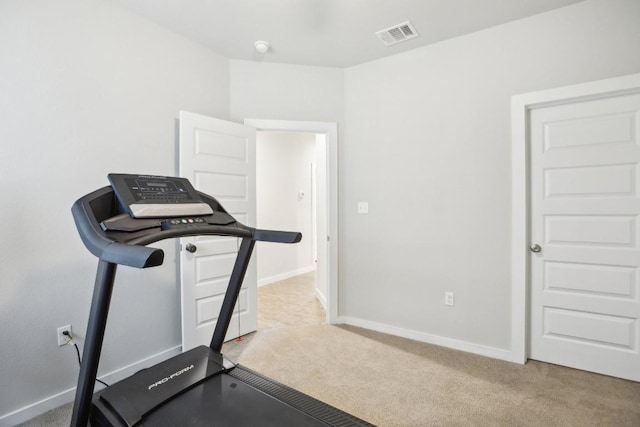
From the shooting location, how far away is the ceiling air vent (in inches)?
101

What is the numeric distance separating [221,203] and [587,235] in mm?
2858

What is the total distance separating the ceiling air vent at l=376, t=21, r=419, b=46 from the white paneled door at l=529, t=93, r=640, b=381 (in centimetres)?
117

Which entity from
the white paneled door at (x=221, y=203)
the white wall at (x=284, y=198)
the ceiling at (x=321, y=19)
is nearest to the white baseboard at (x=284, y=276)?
the white wall at (x=284, y=198)

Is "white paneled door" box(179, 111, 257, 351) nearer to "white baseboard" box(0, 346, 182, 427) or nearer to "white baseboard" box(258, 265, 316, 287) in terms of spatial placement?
"white baseboard" box(0, 346, 182, 427)

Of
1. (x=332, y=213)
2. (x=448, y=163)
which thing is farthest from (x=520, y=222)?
(x=332, y=213)

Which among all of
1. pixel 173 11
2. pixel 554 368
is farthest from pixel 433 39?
pixel 554 368

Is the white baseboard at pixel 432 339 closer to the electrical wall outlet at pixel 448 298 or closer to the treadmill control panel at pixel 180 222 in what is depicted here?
the electrical wall outlet at pixel 448 298

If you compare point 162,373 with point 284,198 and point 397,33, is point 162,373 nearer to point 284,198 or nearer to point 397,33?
point 397,33

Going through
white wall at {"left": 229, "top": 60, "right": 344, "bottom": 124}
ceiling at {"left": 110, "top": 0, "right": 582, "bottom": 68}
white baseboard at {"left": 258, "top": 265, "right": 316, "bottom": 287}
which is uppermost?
ceiling at {"left": 110, "top": 0, "right": 582, "bottom": 68}

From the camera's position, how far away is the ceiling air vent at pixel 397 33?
8.45 feet

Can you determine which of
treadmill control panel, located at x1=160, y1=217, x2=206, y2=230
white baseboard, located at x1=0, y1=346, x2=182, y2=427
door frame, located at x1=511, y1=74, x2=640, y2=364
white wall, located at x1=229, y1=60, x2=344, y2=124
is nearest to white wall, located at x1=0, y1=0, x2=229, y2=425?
white baseboard, located at x1=0, y1=346, x2=182, y2=427

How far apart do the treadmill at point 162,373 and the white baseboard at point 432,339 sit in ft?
5.90

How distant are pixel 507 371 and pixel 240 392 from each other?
201 cm

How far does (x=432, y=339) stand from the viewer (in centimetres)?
292
